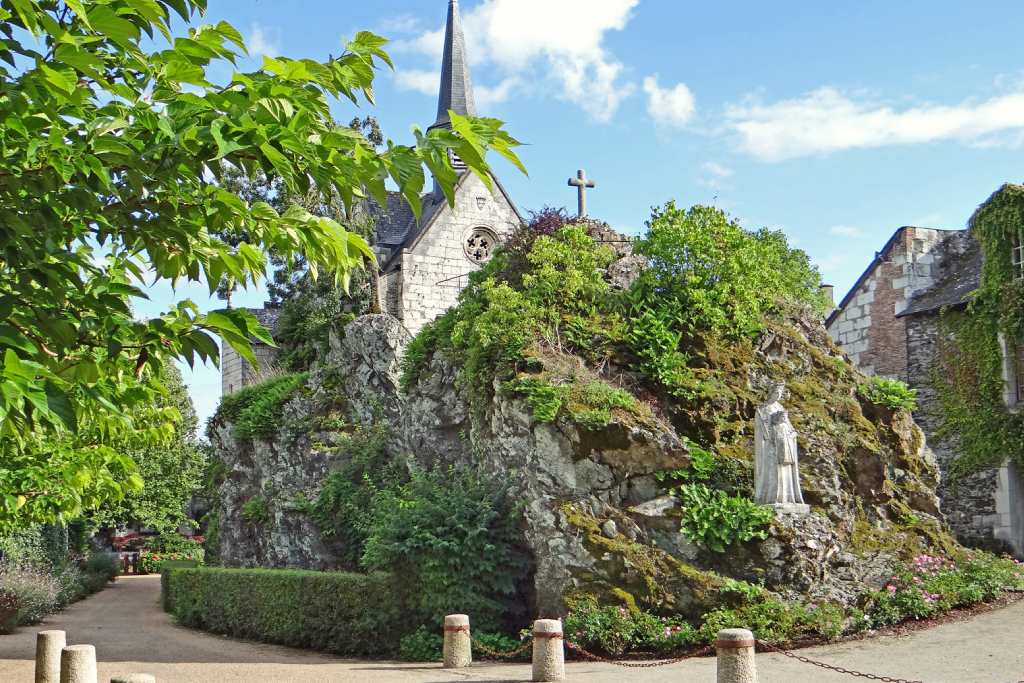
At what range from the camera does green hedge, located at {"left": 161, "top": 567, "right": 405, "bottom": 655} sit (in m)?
13.0

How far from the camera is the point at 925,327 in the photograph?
2067 cm

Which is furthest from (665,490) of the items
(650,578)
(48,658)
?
(48,658)

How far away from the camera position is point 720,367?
1447cm

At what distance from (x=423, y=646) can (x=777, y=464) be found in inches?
195

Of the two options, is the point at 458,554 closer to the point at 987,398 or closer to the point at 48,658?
the point at 48,658

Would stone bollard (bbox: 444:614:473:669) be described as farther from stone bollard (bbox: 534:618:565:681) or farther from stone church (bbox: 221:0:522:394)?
stone church (bbox: 221:0:522:394)

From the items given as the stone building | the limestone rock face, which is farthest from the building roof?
the limestone rock face

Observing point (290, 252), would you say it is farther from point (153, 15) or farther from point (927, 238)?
point (927, 238)

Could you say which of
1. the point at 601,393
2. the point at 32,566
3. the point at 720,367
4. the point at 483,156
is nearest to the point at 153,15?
the point at 483,156

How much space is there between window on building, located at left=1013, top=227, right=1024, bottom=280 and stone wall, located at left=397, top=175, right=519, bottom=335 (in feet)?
49.1

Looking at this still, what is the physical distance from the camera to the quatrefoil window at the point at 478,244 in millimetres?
31953

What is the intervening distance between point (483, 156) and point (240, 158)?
3.12ft

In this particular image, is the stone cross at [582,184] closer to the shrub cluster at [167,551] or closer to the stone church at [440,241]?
the stone church at [440,241]

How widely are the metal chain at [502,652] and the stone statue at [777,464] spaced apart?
3.33 m
